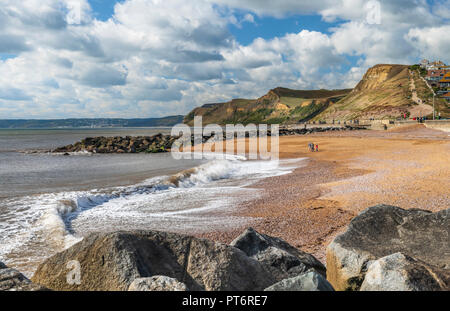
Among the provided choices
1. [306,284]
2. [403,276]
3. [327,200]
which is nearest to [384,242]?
[403,276]

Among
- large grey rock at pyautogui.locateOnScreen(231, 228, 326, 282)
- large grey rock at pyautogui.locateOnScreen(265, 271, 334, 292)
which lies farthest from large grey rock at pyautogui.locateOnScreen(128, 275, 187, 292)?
large grey rock at pyautogui.locateOnScreen(231, 228, 326, 282)

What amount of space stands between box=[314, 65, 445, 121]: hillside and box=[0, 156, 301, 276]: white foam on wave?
7615 centimetres

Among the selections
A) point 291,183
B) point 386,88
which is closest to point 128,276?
point 291,183

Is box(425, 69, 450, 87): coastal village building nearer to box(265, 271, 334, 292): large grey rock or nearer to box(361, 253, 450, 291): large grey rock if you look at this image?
box(361, 253, 450, 291): large grey rock

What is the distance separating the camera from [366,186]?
13.0 metres

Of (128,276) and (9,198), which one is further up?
(128,276)

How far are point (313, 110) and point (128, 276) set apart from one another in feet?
635

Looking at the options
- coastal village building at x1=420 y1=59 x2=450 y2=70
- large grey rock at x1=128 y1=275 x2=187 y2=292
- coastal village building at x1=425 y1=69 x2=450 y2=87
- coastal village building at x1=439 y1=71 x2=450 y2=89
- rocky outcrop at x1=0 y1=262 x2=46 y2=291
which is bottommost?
rocky outcrop at x1=0 y1=262 x2=46 y2=291

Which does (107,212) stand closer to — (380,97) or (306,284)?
(306,284)

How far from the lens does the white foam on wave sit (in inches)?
328

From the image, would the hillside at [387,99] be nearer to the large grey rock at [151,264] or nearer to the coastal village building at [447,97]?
the coastal village building at [447,97]

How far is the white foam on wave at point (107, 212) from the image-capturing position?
27.3 ft
